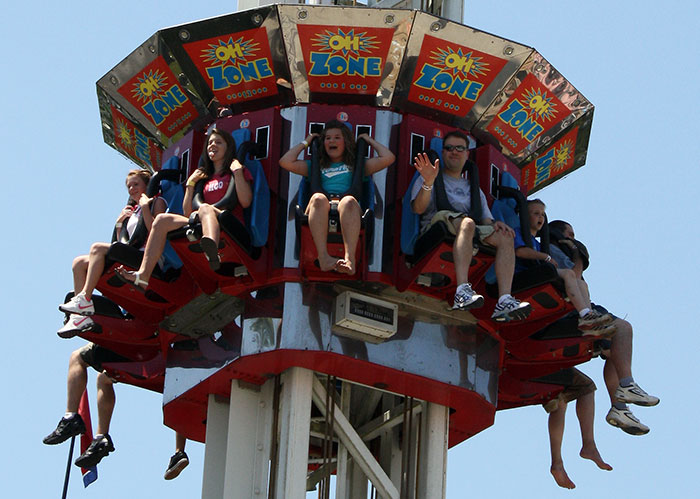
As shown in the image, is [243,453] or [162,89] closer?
[243,453]

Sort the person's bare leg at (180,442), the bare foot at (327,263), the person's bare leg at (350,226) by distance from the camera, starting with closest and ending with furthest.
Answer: the person's bare leg at (350,226), the bare foot at (327,263), the person's bare leg at (180,442)

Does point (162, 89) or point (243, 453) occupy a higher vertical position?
point (162, 89)

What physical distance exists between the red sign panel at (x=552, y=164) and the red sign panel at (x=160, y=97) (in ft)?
16.9

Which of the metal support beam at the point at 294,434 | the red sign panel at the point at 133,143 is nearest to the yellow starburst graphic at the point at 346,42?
the red sign panel at the point at 133,143

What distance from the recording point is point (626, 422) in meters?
27.2

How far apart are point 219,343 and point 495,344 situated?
12.9 ft

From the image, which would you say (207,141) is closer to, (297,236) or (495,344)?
(297,236)

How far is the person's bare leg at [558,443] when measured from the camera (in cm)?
2911

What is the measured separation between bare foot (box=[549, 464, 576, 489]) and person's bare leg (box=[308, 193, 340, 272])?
5812 mm

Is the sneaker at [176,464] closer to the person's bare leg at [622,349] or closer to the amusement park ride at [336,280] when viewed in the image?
the amusement park ride at [336,280]

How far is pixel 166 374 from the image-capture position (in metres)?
27.9

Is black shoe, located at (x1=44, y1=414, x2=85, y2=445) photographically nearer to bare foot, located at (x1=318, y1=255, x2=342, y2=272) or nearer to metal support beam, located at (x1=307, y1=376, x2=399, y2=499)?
metal support beam, located at (x1=307, y1=376, x2=399, y2=499)

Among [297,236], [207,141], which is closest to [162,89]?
[207,141]

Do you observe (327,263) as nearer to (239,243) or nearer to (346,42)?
(239,243)
